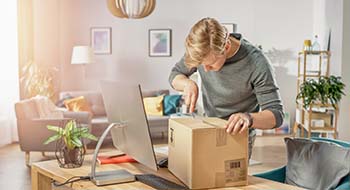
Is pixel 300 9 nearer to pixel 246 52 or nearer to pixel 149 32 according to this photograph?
pixel 149 32

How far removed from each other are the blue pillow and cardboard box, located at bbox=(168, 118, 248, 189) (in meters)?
5.34

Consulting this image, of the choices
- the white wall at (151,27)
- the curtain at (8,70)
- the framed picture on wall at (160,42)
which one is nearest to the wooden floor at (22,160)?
the curtain at (8,70)

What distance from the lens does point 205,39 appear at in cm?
184

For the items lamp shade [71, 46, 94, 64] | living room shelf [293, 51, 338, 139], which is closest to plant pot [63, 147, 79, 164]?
living room shelf [293, 51, 338, 139]

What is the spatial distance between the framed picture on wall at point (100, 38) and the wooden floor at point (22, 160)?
2.23m

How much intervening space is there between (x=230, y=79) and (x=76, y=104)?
4898 mm

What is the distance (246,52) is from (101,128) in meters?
4.75

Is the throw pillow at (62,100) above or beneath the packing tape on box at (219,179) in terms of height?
beneath

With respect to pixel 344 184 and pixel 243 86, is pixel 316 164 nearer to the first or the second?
pixel 344 184

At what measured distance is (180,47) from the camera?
8.23 meters

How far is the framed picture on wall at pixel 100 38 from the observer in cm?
825

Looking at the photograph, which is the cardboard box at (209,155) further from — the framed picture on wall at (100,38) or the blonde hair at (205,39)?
the framed picture on wall at (100,38)

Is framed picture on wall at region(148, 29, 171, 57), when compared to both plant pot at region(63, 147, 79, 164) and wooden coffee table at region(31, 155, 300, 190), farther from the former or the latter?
plant pot at region(63, 147, 79, 164)

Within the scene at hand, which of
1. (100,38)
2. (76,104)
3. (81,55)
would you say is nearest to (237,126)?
(76,104)
